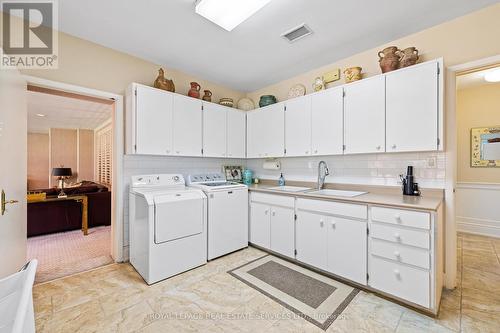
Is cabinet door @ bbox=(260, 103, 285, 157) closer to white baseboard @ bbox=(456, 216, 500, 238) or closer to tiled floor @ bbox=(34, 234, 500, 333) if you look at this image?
tiled floor @ bbox=(34, 234, 500, 333)

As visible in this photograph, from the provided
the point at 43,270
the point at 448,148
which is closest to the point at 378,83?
the point at 448,148

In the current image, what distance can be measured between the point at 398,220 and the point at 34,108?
6912 millimetres

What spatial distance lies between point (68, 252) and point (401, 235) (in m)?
4.11

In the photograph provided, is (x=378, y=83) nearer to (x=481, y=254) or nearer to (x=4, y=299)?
(x=481, y=254)

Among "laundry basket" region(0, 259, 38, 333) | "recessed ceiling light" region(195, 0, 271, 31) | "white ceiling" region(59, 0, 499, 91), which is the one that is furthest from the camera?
"white ceiling" region(59, 0, 499, 91)

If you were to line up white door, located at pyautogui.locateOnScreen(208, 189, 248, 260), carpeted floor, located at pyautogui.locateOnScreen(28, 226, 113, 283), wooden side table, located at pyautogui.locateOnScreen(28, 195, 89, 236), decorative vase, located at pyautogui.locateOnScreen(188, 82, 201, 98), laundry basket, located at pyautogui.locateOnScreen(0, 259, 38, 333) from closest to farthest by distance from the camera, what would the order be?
laundry basket, located at pyautogui.locateOnScreen(0, 259, 38, 333) → carpeted floor, located at pyautogui.locateOnScreen(28, 226, 113, 283) → white door, located at pyautogui.locateOnScreen(208, 189, 248, 260) → decorative vase, located at pyautogui.locateOnScreen(188, 82, 201, 98) → wooden side table, located at pyautogui.locateOnScreen(28, 195, 89, 236)

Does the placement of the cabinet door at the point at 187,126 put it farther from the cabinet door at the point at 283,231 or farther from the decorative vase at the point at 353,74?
the decorative vase at the point at 353,74

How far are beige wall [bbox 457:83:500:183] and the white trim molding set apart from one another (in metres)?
0.14

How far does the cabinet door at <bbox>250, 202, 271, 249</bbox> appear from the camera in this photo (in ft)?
9.73

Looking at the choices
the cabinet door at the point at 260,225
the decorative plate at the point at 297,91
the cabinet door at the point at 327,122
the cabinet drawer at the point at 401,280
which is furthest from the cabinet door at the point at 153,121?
the cabinet drawer at the point at 401,280

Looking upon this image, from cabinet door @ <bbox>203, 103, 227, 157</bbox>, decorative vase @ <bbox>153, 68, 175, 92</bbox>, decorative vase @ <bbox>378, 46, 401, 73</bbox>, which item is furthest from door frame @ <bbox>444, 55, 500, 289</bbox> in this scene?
decorative vase @ <bbox>153, 68, 175, 92</bbox>

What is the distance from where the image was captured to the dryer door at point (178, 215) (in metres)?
2.29

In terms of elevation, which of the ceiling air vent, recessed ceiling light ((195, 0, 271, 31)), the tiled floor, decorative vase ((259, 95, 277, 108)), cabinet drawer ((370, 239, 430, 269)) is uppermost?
the ceiling air vent

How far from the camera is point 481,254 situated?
2.88 m
